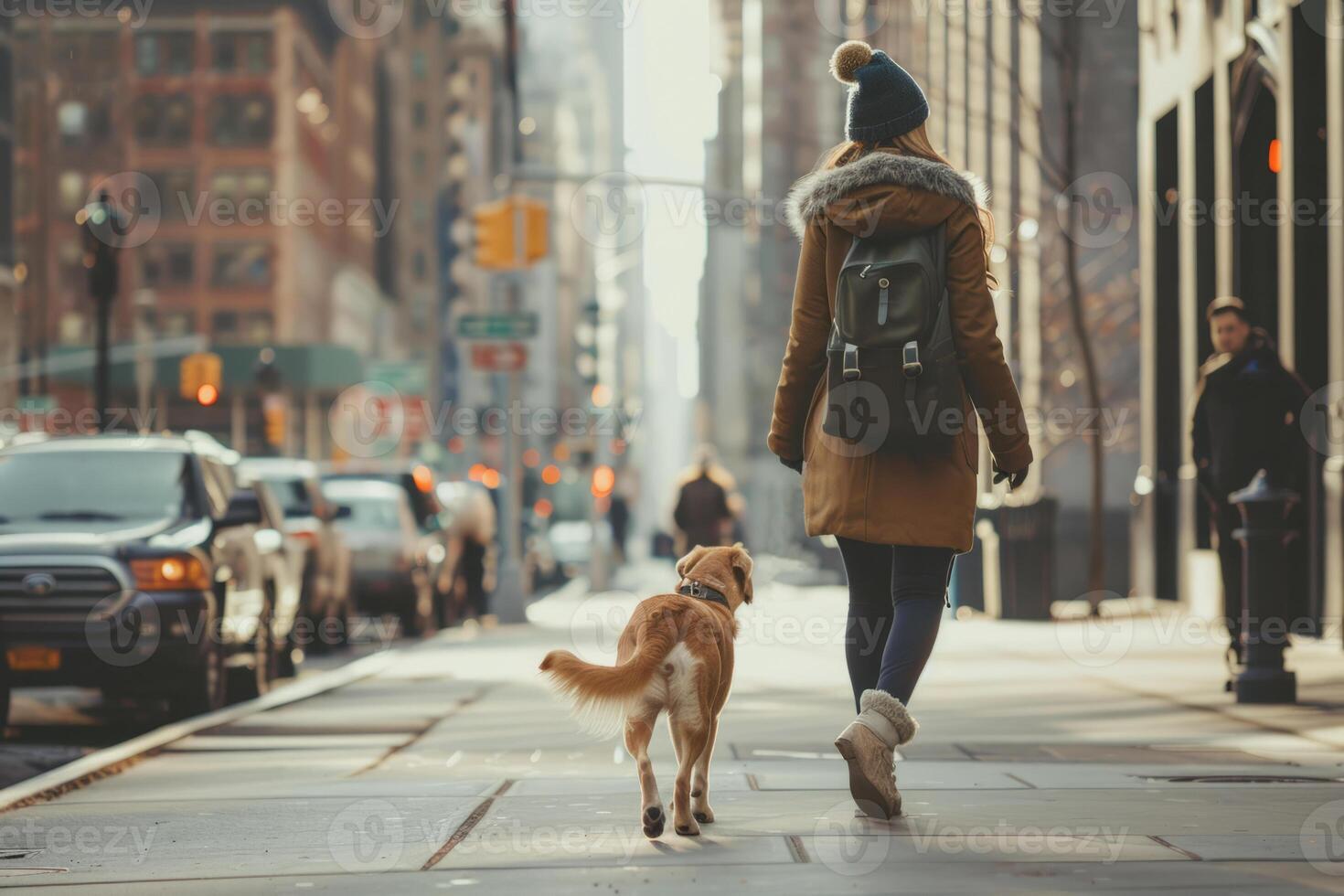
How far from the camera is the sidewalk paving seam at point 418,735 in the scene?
7977 millimetres

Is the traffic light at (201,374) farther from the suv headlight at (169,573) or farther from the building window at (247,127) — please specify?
the building window at (247,127)

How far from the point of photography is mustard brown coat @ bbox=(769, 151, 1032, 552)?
593cm

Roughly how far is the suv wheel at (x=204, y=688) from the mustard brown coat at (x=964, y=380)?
592 cm

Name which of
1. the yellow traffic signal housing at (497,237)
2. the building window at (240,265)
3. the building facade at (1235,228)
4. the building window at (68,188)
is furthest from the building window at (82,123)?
the building facade at (1235,228)

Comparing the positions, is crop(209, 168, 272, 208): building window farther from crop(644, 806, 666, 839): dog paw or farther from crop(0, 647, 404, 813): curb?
crop(644, 806, 666, 839): dog paw

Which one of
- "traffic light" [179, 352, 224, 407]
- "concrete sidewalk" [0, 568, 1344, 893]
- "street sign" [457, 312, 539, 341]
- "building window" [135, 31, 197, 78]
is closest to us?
"concrete sidewalk" [0, 568, 1344, 893]

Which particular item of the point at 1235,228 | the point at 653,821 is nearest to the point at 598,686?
the point at 653,821

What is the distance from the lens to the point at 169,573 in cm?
1105

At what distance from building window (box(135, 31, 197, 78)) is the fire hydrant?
267 ft

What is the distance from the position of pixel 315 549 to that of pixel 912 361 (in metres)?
Result: 11.8

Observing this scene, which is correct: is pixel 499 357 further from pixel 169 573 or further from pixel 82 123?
pixel 82 123

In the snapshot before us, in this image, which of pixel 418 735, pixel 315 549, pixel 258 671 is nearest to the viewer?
pixel 418 735

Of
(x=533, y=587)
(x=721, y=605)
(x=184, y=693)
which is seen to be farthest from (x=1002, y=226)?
(x=721, y=605)

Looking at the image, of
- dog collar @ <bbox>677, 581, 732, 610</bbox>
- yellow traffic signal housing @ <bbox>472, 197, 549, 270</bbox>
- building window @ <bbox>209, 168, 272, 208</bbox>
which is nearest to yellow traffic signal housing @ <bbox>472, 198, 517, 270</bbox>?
yellow traffic signal housing @ <bbox>472, 197, 549, 270</bbox>
